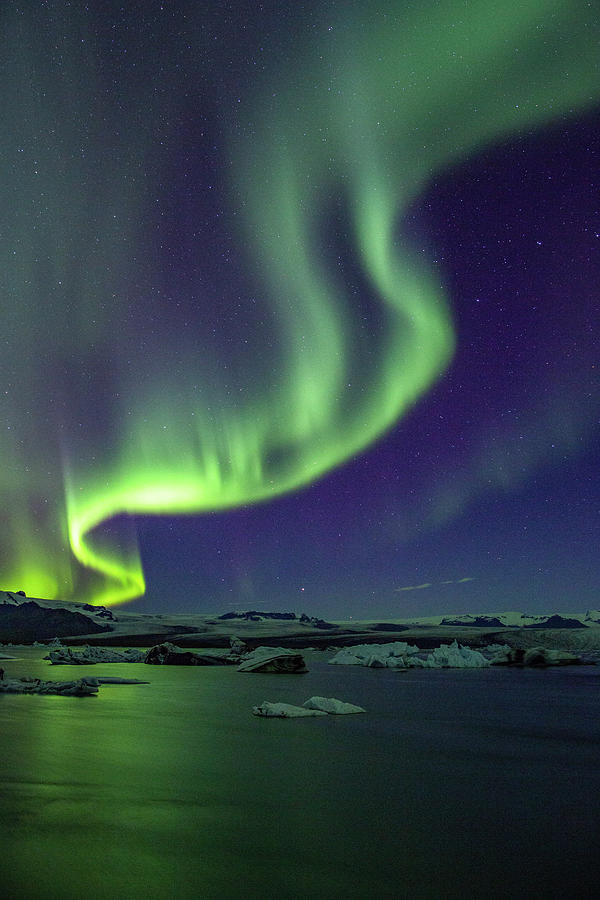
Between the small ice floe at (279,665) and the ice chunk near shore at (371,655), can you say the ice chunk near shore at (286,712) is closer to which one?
the small ice floe at (279,665)

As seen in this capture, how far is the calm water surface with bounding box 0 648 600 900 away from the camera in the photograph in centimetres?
591

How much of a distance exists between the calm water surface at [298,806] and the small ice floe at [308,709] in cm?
69

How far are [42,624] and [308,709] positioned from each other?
133 metres

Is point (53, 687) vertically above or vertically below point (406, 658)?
above

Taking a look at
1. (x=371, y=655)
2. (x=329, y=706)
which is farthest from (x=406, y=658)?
(x=329, y=706)

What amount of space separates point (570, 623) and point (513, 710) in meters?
109

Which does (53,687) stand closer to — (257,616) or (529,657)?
(529,657)

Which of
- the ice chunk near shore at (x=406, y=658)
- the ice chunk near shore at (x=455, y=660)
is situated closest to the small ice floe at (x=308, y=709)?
the ice chunk near shore at (x=455, y=660)

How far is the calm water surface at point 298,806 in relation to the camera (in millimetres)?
5914

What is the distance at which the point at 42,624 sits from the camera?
136 m

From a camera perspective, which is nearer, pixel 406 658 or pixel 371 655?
pixel 406 658

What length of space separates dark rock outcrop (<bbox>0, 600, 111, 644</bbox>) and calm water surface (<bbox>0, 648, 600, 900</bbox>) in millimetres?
124363

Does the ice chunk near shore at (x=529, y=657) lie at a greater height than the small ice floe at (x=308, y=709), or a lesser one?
lesser

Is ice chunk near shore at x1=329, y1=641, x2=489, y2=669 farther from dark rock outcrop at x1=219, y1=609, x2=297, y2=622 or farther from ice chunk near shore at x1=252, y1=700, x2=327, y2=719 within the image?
dark rock outcrop at x1=219, y1=609, x2=297, y2=622
